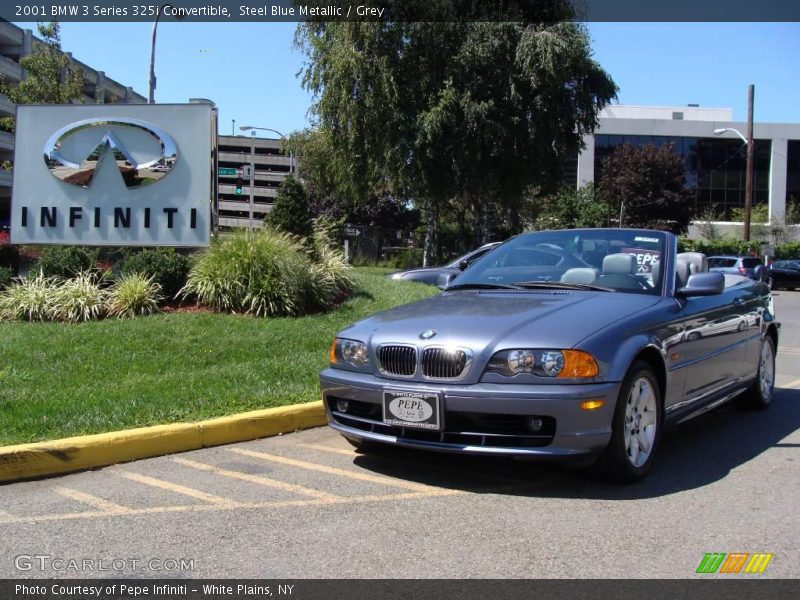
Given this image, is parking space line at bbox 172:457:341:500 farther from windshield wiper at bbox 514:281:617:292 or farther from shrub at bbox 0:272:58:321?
shrub at bbox 0:272:58:321

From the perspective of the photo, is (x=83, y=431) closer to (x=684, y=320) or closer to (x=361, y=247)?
(x=684, y=320)

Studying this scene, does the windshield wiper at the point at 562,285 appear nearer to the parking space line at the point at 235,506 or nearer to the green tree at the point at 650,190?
the parking space line at the point at 235,506

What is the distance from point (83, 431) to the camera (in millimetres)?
5512

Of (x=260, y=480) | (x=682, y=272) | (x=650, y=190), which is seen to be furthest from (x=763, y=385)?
(x=650, y=190)

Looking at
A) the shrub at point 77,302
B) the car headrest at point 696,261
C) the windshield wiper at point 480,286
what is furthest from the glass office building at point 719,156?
the windshield wiper at point 480,286

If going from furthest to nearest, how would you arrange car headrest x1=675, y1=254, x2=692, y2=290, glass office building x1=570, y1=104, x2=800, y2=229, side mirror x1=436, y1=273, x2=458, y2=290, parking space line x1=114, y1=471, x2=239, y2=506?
1. glass office building x1=570, y1=104, x2=800, y2=229
2. side mirror x1=436, y1=273, x2=458, y2=290
3. car headrest x1=675, y1=254, x2=692, y2=290
4. parking space line x1=114, y1=471, x2=239, y2=506

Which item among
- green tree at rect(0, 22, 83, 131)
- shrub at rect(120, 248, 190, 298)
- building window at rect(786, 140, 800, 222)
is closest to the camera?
shrub at rect(120, 248, 190, 298)

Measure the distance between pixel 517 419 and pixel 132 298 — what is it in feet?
24.6

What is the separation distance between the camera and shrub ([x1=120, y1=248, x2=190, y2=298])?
36.8 ft

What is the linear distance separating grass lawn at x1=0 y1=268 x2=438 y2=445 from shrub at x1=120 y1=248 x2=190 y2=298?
114 centimetres

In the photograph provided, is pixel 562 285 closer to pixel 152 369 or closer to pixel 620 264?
pixel 620 264

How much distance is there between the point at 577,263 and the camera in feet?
18.8

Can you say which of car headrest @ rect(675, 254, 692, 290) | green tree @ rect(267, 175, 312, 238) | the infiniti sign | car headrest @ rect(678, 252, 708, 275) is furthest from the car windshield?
green tree @ rect(267, 175, 312, 238)
